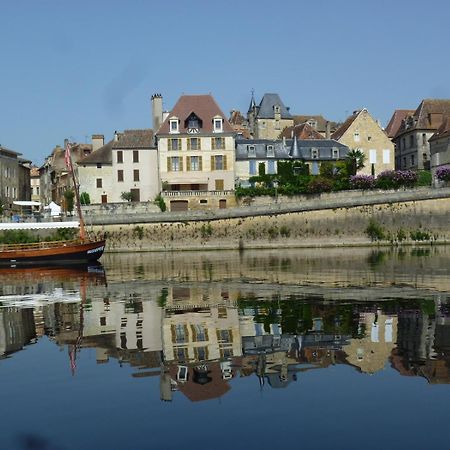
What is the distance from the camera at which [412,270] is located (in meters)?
38.0

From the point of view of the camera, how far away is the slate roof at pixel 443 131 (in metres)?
77.8

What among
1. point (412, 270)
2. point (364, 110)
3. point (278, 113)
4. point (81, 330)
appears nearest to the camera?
Result: point (81, 330)

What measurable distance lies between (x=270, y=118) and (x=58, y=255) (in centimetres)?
5073

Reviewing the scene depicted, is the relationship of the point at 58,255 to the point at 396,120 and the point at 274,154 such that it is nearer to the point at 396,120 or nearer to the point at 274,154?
the point at 274,154

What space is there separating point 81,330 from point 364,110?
66.3 metres

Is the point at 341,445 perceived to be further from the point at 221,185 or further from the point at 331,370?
the point at 221,185

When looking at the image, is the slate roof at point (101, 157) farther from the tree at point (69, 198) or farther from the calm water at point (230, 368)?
the calm water at point (230, 368)

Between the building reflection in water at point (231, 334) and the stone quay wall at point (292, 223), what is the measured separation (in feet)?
122

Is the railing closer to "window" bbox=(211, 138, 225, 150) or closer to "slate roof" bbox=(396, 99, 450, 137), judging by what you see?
"window" bbox=(211, 138, 225, 150)

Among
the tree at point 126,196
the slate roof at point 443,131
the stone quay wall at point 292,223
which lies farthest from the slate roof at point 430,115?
the tree at point 126,196

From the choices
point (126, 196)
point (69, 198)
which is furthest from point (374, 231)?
point (69, 198)

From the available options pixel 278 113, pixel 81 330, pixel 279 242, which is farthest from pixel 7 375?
pixel 278 113

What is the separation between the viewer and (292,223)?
67.2m

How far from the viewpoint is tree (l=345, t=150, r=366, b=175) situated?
7300 cm
